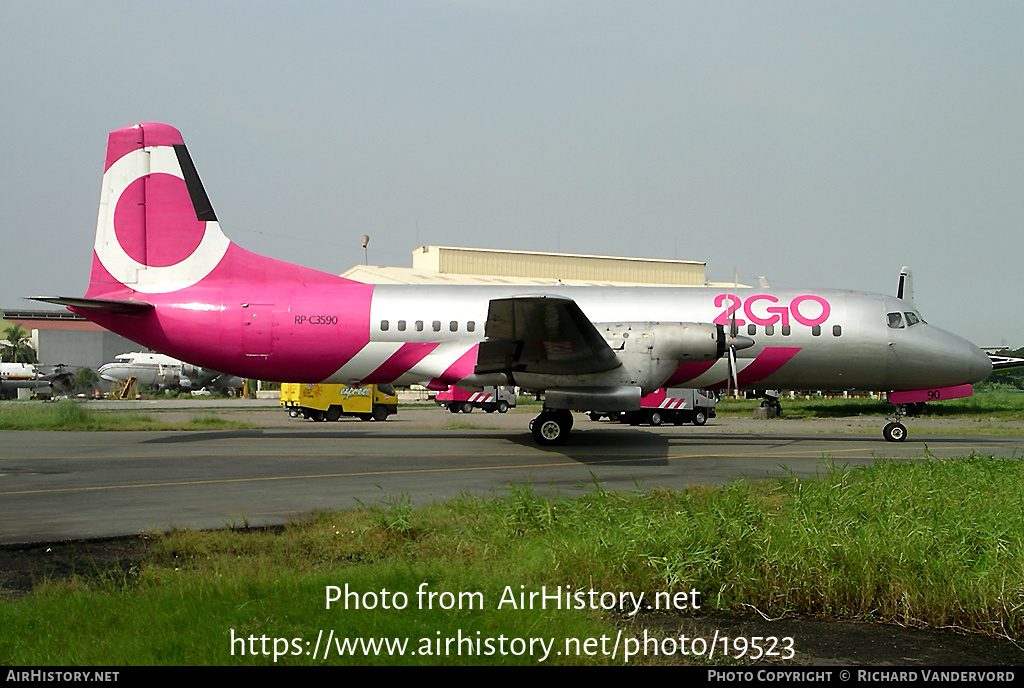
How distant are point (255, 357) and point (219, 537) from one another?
441 inches

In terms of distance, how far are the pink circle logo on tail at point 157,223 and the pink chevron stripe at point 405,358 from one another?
5588 mm

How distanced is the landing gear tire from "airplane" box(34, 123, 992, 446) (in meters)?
1.23

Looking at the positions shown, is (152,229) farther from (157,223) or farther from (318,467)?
(318,467)

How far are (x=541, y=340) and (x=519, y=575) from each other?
9.63 metres

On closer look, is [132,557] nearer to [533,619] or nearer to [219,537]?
[219,537]

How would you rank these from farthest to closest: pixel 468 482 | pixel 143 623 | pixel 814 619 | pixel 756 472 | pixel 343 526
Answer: pixel 756 472, pixel 468 482, pixel 343 526, pixel 814 619, pixel 143 623

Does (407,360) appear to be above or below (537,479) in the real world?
above

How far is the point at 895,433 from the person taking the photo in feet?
65.0


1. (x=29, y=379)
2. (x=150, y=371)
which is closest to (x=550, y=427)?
(x=150, y=371)

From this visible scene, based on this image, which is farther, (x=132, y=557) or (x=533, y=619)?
(x=132, y=557)

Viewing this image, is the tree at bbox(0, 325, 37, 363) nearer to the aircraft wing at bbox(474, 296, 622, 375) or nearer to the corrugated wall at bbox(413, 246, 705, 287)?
the corrugated wall at bbox(413, 246, 705, 287)

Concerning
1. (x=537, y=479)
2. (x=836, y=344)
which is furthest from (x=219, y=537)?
A: (x=836, y=344)

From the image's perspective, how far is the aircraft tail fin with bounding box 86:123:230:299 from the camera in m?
18.5

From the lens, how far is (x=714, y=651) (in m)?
4.73
